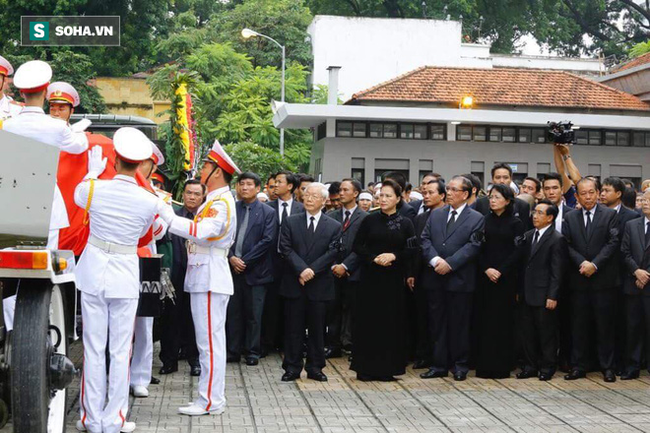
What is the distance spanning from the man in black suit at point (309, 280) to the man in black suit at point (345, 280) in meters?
1.12

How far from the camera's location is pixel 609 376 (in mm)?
10750

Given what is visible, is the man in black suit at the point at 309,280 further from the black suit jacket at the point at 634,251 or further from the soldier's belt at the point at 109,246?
the soldier's belt at the point at 109,246

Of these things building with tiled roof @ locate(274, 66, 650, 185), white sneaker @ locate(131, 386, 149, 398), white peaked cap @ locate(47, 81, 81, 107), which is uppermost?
building with tiled roof @ locate(274, 66, 650, 185)

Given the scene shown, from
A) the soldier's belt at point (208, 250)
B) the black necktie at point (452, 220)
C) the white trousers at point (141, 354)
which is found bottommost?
the white trousers at point (141, 354)

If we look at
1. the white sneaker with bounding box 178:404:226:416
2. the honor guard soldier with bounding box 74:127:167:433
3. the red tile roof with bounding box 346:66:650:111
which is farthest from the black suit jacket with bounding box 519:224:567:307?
the red tile roof with bounding box 346:66:650:111

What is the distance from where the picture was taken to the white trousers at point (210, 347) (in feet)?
28.0

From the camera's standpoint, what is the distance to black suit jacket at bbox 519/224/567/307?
1096 cm

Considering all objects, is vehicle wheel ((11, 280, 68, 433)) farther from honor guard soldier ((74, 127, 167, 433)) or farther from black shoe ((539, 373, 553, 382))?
black shoe ((539, 373, 553, 382))

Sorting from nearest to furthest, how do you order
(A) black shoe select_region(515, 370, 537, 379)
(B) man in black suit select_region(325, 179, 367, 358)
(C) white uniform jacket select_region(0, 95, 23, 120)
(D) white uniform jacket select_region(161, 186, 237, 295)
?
1. (C) white uniform jacket select_region(0, 95, 23, 120)
2. (D) white uniform jacket select_region(161, 186, 237, 295)
3. (A) black shoe select_region(515, 370, 537, 379)
4. (B) man in black suit select_region(325, 179, 367, 358)

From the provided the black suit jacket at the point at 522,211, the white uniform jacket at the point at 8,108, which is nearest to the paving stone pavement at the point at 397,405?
the black suit jacket at the point at 522,211

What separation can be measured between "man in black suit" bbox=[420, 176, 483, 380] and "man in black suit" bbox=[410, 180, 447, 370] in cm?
39

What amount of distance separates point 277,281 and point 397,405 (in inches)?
140

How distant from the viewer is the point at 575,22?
233 ft

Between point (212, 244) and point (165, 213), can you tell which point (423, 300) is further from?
point (165, 213)
